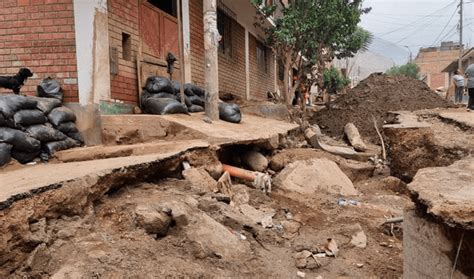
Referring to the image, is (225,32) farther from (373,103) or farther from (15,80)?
(15,80)

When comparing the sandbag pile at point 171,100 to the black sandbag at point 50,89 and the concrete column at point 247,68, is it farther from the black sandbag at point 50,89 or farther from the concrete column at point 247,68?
the concrete column at point 247,68

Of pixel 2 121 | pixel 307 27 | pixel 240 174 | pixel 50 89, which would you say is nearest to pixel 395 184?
pixel 240 174

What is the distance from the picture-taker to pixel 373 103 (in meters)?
12.6

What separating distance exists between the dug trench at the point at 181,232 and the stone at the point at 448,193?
0.93 m

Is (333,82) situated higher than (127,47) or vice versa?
(333,82)

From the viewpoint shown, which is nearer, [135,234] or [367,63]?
[135,234]

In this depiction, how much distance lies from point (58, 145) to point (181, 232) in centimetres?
234

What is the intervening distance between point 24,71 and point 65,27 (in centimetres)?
84

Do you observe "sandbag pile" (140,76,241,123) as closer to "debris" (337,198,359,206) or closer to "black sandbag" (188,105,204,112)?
"black sandbag" (188,105,204,112)

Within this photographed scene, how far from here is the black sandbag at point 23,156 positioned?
3949 mm

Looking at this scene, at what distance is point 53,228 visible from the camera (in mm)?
2387

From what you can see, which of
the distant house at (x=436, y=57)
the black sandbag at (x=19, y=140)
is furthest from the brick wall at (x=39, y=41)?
the distant house at (x=436, y=57)

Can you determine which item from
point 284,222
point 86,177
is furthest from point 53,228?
point 284,222

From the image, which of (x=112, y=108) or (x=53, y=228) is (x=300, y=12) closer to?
(x=112, y=108)
